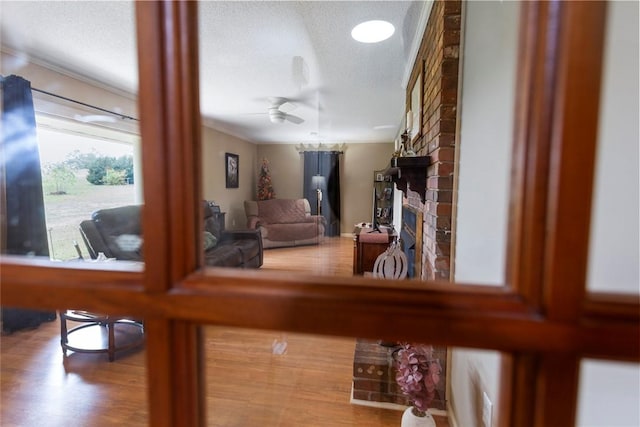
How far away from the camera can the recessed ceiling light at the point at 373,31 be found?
6.51ft

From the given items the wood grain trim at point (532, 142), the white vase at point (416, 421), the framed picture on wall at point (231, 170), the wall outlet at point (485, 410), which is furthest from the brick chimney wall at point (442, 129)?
the framed picture on wall at point (231, 170)

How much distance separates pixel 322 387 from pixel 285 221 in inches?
163

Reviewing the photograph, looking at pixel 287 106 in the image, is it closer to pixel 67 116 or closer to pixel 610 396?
pixel 67 116

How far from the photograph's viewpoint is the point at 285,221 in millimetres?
5867

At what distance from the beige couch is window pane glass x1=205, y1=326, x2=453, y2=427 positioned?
3.21 metres

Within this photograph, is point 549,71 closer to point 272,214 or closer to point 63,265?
point 63,265

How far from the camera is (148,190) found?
0.35 meters

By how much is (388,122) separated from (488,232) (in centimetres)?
366

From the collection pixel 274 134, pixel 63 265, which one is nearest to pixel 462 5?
pixel 63 265

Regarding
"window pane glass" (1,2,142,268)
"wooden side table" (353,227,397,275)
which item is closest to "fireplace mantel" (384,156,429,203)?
"wooden side table" (353,227,397,275)

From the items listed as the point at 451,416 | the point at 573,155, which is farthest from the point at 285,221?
the point at 573,155

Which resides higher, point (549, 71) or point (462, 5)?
point (462, 5)

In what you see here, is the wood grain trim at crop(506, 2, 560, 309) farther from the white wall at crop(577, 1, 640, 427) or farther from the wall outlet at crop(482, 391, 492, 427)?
the wall outlet at crop(482, 391, 492, 427)

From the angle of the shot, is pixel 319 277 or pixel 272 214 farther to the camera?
pixel 272 214
